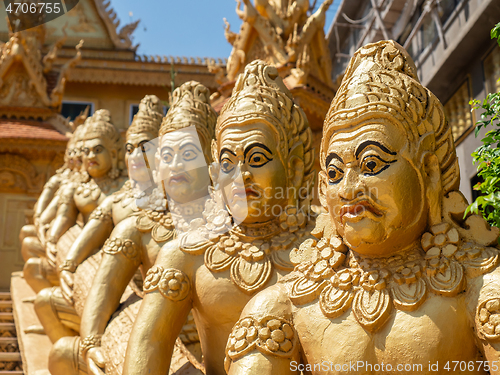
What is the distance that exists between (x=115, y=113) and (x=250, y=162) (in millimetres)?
16238

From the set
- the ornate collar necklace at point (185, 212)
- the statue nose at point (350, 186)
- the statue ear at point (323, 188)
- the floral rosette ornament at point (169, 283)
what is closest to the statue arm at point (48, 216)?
the ornate collar necklace at point (185, 212)

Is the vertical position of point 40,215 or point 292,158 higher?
point 40,215

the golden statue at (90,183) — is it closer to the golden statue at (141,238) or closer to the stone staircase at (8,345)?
the stone staircase at (8,345)

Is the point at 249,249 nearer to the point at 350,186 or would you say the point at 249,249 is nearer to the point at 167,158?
the point at 350,186

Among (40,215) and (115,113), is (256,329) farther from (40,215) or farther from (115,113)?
(115,113)

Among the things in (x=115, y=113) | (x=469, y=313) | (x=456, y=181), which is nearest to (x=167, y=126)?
(x=456, y=181)

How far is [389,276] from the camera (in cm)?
270

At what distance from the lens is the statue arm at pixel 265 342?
9.04 ft

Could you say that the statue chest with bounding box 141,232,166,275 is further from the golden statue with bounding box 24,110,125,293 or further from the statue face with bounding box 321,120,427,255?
the statue face with bounding box 321,120,427,255

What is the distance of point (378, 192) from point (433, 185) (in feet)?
0.92

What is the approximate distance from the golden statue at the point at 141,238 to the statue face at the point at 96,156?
2191mm

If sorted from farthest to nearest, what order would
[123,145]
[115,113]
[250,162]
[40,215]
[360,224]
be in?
[115,113]
[40,215]
[123,145]
[250,162]
[360,224]

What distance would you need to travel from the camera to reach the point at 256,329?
9.23ft

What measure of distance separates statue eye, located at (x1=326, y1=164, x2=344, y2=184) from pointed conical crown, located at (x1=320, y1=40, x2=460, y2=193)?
201mm
